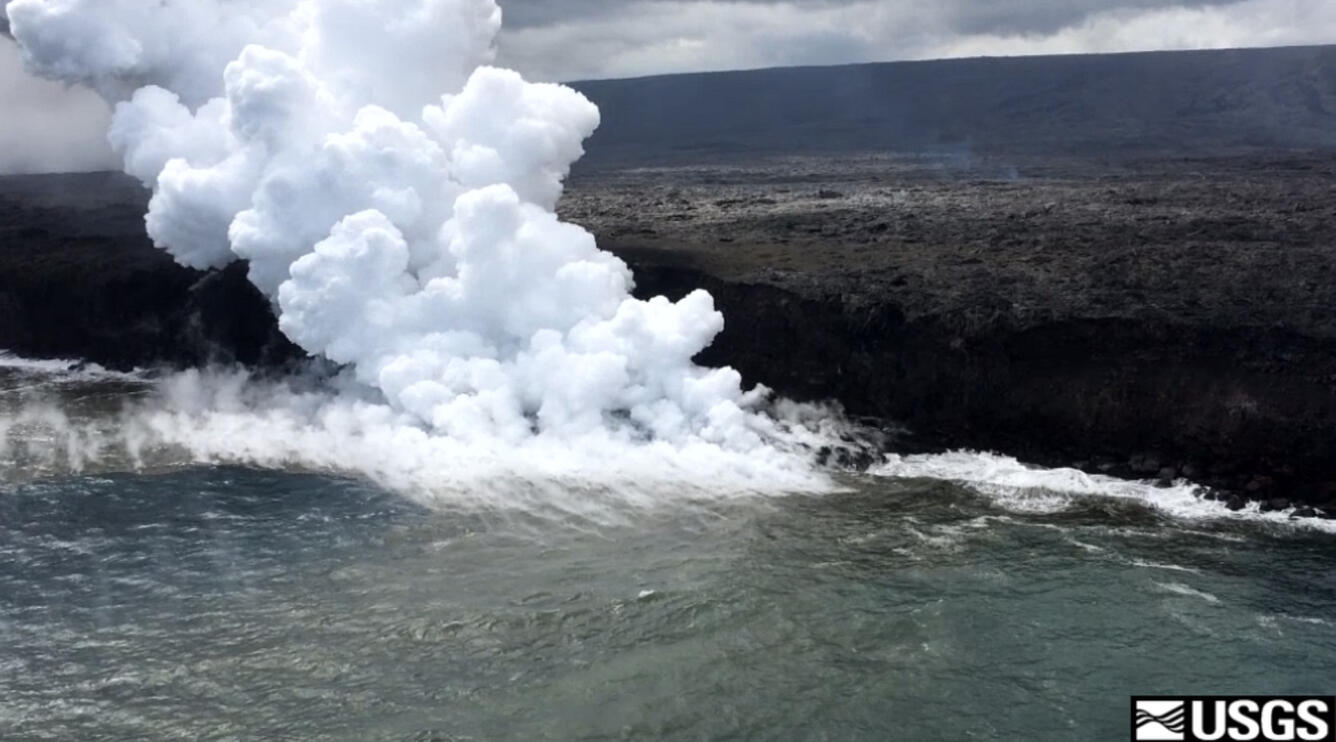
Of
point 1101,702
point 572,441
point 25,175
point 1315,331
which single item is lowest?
point 1101,702

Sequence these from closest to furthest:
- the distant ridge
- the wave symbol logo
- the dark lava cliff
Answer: the wave symbol logo < the dark lava cliff < the distant ridge

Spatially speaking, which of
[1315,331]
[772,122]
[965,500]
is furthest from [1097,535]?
[772,122]

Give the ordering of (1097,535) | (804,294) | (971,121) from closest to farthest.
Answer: (1097,535)
(804,294)
(971,121)

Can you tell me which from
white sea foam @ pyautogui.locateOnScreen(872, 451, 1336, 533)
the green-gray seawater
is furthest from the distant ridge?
the green-gray seawater

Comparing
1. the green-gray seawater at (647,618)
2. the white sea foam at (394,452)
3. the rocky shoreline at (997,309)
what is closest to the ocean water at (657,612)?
the green-gray seawater at (647,618)

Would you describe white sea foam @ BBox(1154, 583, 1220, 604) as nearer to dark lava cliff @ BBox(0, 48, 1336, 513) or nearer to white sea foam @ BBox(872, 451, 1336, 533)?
white sea foam @ BBox(872, 451, 1336, 533)

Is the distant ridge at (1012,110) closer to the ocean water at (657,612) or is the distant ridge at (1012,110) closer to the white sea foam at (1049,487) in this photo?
the white sea foam at (1049,487)

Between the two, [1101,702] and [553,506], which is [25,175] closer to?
[553,506]
